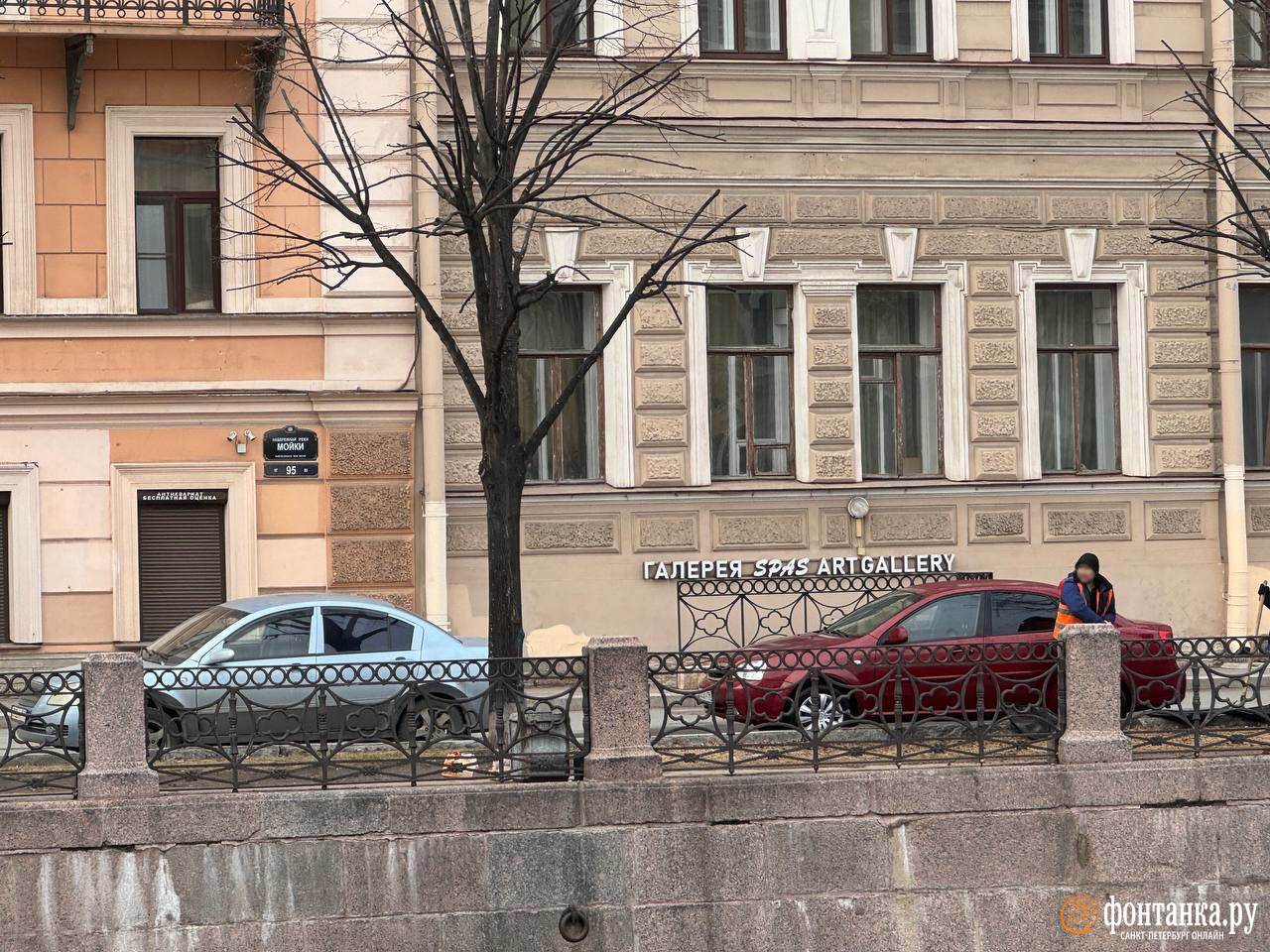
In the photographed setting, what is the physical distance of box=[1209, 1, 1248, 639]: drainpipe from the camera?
1891 cm

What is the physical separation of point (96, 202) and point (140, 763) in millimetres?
9251

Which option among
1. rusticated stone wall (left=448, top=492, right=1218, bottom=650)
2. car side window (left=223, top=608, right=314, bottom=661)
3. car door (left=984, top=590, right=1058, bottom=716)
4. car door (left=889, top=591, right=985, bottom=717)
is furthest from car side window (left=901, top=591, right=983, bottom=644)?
rusticated stone wall (left=448, top=492, right=1218, bottom=650)

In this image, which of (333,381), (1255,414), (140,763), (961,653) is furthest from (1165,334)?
(140,763)

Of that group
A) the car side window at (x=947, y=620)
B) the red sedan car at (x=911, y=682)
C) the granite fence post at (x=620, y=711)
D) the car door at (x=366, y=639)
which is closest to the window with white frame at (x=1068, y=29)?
the car side window at (x=947, y=620)

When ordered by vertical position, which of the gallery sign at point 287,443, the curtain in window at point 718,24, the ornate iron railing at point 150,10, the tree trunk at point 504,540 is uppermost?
the curtain in window at point 718,24

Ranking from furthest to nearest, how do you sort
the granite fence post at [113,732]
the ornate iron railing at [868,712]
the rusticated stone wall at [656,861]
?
the ornate iron railing at [868,712] < the granite fence post at [113,732] < the rusticated stone wall at [656,861]

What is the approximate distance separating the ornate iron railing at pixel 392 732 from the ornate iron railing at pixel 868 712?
1.88 feet

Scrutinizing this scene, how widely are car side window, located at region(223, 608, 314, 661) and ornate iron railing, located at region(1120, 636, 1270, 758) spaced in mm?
5888

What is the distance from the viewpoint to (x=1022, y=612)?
13.9 meters

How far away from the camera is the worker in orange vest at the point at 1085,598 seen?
1145cm

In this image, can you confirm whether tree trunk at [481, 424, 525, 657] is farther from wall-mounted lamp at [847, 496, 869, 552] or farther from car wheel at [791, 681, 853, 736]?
wall-mounted lamp at [847, 496, 869, 552]

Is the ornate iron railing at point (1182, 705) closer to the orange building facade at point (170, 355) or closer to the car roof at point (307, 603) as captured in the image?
the car roof at point (307, 603)

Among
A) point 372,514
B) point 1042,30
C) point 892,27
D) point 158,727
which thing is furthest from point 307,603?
point 1042,30

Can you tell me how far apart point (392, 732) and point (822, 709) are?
2455 mm
